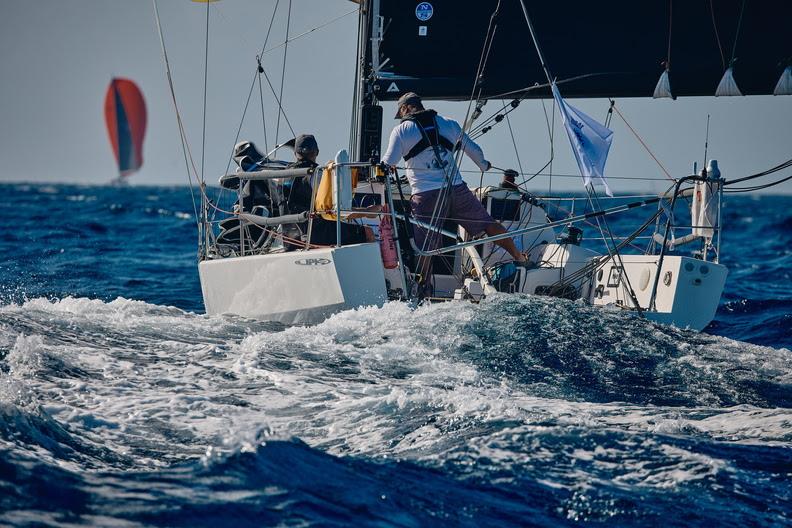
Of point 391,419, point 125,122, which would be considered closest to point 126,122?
point 125,122

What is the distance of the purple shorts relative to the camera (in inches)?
251

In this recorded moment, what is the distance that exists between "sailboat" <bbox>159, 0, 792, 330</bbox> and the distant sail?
4775 cm

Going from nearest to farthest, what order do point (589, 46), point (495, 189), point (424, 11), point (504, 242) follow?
point (504, 242)
point (589, 46)
point (424, 11)
point (495, 189)

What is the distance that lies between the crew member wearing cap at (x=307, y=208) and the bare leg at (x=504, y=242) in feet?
2.76

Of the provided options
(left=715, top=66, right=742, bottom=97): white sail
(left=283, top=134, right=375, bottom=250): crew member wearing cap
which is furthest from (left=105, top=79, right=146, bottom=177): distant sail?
(left=715, top=66, right=742, bottom=97): white sail

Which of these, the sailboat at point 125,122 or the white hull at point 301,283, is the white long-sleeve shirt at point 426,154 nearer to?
the white hull at point 301,283

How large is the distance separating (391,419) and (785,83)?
428 centimetres

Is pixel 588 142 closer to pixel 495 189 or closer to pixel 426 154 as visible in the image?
pixel 426 154

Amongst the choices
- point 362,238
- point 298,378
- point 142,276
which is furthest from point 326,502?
point 142,276

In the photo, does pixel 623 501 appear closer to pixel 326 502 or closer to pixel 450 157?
pixel 326 502

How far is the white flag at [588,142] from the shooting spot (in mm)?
5902


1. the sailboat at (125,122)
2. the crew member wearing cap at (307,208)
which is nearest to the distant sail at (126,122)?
the sailboat at (125,122)

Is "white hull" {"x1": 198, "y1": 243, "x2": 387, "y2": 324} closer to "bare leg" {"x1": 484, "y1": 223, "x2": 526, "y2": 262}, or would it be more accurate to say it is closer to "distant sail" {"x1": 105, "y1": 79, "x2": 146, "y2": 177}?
"bare leg" {"x1": 484, "y1": 223, "x2": 526, "y2": 262}

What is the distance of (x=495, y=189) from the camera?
7664 millimetres
